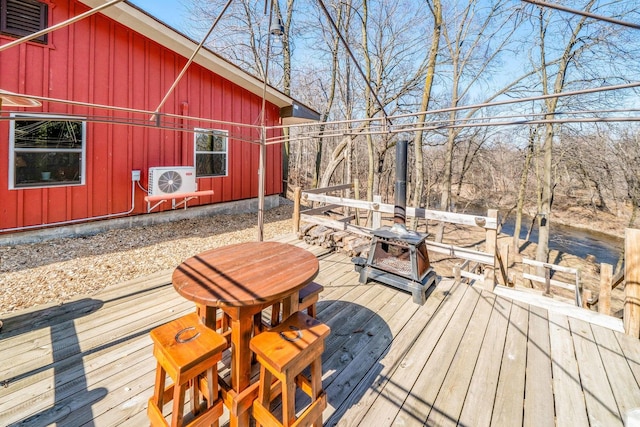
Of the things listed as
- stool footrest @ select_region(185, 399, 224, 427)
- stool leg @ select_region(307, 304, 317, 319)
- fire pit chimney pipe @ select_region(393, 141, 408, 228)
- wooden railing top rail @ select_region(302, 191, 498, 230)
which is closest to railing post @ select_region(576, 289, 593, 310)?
wooden railing top rail @ select_region(302, 191, 498, 230)

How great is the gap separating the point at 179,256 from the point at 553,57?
472 inches

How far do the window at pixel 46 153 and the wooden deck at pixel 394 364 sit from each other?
314 centimetres

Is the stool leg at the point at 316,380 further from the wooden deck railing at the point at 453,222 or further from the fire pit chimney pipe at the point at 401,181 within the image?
the wooden deck railing at the point at 453,222

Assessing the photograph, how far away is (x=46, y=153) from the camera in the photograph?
15.5ft

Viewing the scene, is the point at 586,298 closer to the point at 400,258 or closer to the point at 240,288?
the point at 400,258

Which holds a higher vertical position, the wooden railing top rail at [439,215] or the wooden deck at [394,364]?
the wooden railing top rail at [439,215]

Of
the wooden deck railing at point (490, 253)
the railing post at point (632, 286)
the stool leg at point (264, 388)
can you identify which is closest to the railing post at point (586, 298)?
the wooden deck railing at point (490, 253)

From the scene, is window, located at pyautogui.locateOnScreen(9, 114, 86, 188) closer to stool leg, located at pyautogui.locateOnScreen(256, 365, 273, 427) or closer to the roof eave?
the roof eave

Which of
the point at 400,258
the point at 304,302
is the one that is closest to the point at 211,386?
the point at 304,302

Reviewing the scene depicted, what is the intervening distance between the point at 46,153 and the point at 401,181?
5.72 meters

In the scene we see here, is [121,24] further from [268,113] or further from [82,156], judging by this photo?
[268,113]

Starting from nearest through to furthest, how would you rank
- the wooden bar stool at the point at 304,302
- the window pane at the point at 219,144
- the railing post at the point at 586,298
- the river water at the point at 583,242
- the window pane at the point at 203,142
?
the wooden bar stool at the point at 304,302, the railing post at the point at 586,298, the window pane at the point at 203,142, the window pane at the point at 219,144, the river water at the point at 583,242

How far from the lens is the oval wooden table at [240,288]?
59.7 inches

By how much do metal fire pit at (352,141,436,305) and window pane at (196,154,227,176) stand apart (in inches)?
192
